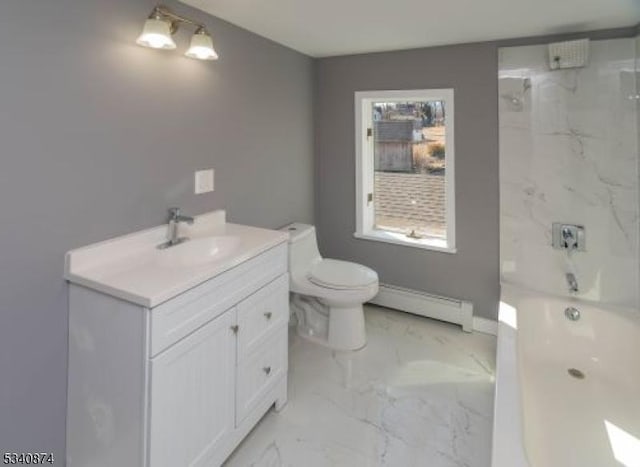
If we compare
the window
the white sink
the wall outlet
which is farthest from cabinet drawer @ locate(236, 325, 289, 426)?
the window

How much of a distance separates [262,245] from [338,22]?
1.34 meters

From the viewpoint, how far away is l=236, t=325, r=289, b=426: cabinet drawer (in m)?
1.65

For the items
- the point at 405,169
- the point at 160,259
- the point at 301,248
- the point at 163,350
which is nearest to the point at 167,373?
the point at 163,350

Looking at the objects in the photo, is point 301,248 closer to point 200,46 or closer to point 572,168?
point 200,46

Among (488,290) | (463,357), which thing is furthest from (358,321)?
(488,290)

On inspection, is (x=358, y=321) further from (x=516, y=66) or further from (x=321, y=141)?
(x=516, y=66)

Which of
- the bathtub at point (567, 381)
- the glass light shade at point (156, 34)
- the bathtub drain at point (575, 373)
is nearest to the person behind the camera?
the glass light shade at point (156, 34)

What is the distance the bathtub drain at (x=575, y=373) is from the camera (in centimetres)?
211

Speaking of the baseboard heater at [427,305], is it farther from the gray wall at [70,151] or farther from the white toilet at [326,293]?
the gray wall at [70,151]

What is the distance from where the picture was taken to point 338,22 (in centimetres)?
213

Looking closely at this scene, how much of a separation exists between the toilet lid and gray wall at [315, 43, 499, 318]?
0.51 meters

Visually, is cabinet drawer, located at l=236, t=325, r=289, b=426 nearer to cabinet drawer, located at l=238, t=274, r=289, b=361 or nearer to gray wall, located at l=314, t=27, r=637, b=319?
cabinet drawer, located at l=238, t=274, r=289, b=361

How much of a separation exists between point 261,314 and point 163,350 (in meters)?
0.56

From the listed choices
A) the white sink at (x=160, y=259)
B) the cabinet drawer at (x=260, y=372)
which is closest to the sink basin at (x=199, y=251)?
the white sink at (x=160, y=259)
